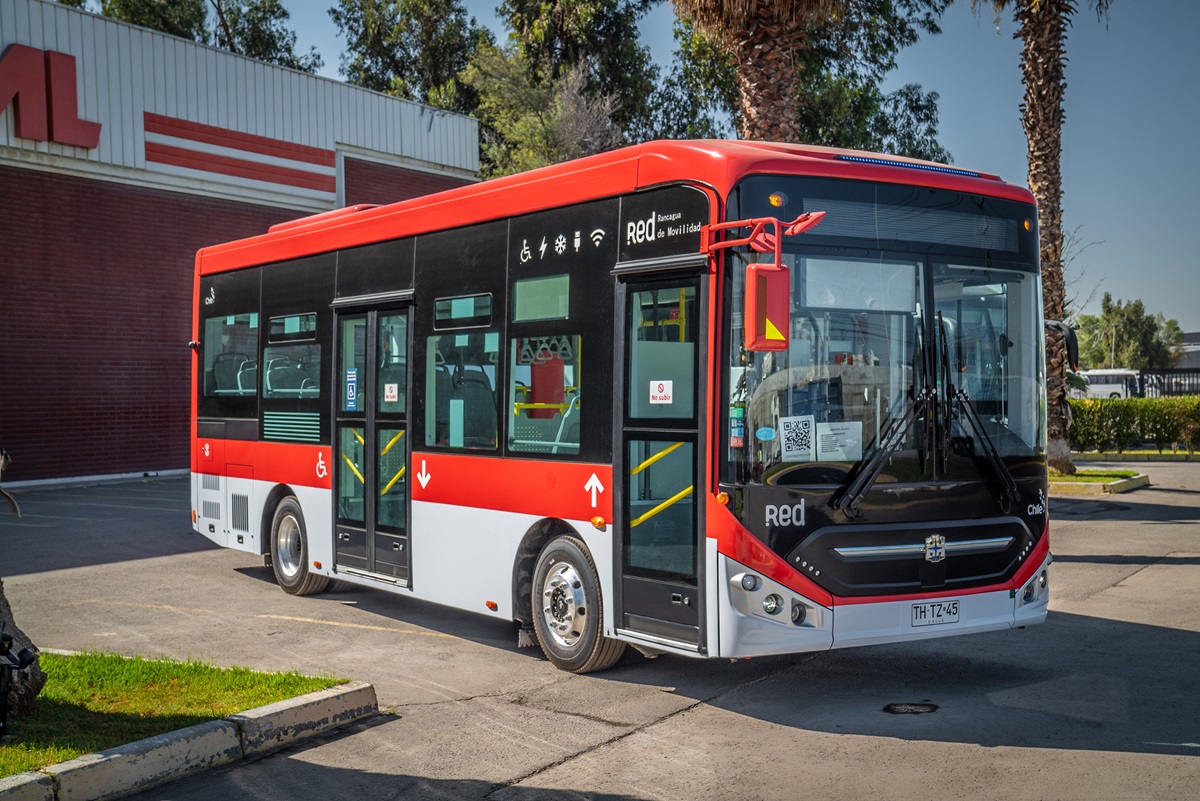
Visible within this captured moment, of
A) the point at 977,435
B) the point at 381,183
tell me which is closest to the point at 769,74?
the point at 977,435

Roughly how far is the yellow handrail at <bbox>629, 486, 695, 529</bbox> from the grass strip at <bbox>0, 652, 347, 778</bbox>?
6.69 feet

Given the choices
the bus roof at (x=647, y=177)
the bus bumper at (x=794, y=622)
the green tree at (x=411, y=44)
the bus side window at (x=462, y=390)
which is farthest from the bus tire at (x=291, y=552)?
the green tree at (x=411, y=44)

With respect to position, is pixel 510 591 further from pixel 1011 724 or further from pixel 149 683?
pixel 1011 724

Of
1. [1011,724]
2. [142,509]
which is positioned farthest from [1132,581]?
[142,509]

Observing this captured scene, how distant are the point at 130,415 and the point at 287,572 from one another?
13838mm

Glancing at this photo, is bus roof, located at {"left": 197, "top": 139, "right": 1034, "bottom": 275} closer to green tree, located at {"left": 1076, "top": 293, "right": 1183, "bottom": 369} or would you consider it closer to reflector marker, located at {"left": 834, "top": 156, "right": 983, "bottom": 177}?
reflector marker, located at {"left": 834, "top": 156, "right": 983, "bottom": 177}

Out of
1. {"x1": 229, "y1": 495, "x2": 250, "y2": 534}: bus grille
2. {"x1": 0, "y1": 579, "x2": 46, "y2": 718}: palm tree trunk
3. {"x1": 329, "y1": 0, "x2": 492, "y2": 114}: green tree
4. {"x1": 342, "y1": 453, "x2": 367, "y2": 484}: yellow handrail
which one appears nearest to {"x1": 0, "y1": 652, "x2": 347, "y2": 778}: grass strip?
{"x1": 0, "y1": 579, "x2": 46, "y2": 718}: palm tree trunk

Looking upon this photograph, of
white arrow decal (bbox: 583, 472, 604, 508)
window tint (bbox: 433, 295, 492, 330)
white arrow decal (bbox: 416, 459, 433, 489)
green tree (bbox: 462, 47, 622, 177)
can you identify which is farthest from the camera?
green tree (bbox: 462, 47, 622, 177)

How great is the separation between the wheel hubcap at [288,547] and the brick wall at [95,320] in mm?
12444

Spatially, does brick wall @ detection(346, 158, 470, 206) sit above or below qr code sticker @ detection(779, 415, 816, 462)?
above

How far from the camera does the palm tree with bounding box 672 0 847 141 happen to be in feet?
54.0

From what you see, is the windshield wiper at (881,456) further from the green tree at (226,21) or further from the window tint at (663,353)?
the green tree at (226,21)

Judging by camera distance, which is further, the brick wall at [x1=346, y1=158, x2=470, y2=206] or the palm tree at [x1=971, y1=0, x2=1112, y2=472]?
the brick wall at [x1=346, y1=158, x2=470, y2=206]

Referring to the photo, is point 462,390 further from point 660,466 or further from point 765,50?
point 765,50
